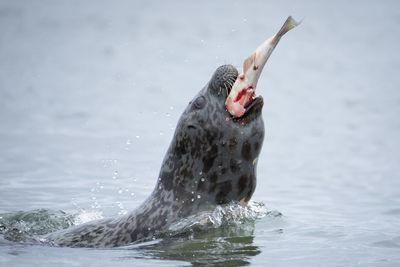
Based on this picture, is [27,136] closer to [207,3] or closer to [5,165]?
[5,165]

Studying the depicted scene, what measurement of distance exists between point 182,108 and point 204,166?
30.5ft

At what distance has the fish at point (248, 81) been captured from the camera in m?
10.0

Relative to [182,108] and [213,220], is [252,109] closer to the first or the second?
[213,220]

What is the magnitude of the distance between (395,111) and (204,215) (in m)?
10.6

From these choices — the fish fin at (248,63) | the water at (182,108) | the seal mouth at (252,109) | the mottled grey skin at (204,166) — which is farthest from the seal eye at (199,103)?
the water at (182,108)

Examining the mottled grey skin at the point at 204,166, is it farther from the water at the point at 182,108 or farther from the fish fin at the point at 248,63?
the water at the point at 182,108

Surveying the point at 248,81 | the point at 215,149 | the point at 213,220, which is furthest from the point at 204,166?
the point at 248,81

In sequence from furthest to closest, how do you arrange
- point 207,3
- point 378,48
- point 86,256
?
point 207,3, point 378,48, point 86,256

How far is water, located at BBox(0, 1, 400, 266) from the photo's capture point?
10.3 m

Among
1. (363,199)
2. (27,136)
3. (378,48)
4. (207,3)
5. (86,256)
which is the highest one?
(207,3)

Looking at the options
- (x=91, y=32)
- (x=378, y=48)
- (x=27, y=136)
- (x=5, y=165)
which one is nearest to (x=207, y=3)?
(x=91, y=32)

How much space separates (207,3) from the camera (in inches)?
1166

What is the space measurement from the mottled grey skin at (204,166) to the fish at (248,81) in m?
0.06

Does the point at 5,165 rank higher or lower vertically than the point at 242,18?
lower
